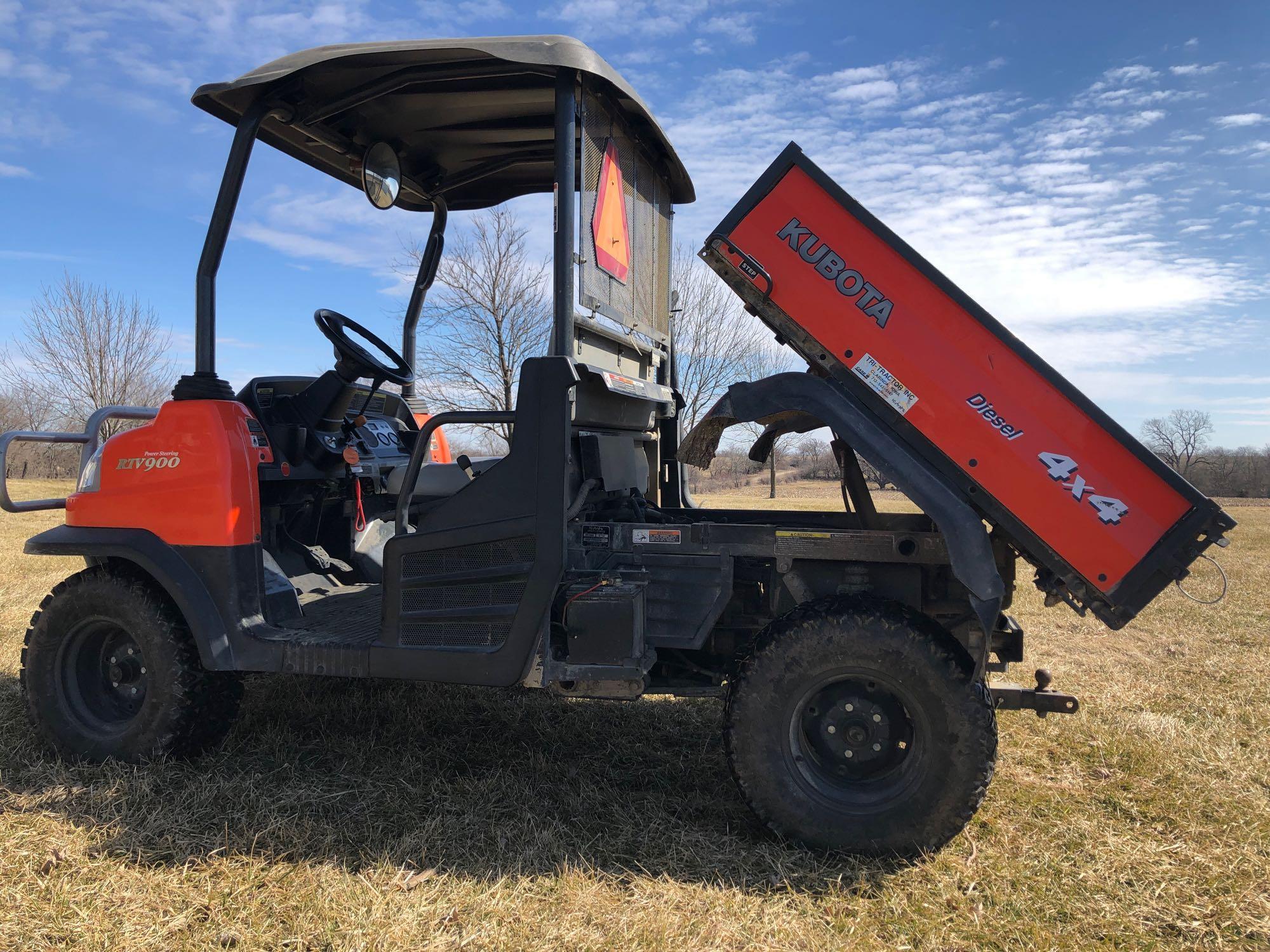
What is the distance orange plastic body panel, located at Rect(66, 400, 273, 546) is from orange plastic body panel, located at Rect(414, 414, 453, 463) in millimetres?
1616

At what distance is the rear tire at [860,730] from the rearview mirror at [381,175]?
3.21 meters

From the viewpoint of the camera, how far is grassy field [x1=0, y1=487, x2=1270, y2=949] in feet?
8.34

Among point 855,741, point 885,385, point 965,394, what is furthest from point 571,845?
point 965,394

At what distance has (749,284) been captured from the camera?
10.4 ft

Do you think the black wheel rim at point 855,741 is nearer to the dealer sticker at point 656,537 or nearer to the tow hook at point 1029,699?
the tow hook at point 1029,699

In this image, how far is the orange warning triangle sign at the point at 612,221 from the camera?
3367 mm

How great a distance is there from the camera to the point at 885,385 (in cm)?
300

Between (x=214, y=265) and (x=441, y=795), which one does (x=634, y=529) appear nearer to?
(x=441, y=795)

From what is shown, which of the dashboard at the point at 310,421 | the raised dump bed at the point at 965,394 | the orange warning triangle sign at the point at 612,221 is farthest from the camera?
the dashboard at the point at 310,421

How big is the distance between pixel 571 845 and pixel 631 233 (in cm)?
268

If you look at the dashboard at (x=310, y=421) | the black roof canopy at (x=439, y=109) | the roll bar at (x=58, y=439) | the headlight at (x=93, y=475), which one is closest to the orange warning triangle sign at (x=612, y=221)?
the black roof canopy at (x=439, y=109)

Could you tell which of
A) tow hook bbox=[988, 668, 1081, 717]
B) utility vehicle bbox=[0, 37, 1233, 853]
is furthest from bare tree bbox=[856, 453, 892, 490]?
tow hook bbox=[988, 668, 1081, 717]

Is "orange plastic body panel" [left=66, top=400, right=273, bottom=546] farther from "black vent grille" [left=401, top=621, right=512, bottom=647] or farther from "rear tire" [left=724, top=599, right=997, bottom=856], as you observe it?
"rear tire" [left=724, top=599, right=997, bottom=856]

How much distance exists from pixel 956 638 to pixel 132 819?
325 cm
